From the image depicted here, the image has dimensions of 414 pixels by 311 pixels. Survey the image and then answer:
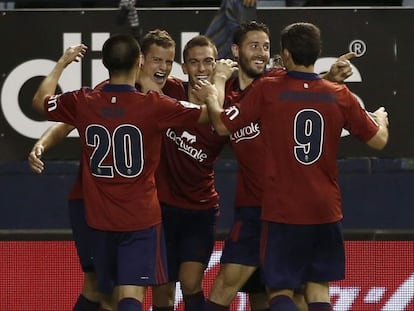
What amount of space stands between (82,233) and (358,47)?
3769 mm

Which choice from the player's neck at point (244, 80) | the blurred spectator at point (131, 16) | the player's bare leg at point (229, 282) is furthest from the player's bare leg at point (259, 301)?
the blurred spectator at point (131, 16)

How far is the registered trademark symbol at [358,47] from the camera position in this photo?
11055 mm

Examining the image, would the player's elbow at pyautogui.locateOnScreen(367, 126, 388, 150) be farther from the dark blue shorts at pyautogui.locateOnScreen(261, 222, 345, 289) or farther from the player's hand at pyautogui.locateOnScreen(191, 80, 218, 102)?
the player's hand at pyautogui.locateOnScreen(191, 80, 218, 102)

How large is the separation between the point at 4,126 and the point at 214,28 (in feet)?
5.79

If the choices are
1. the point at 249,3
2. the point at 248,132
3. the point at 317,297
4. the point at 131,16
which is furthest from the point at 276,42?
the point at 317,297

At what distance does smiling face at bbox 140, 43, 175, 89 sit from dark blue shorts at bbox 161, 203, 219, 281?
0.72 metres

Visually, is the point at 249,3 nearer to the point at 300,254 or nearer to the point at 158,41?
the point at 158,41

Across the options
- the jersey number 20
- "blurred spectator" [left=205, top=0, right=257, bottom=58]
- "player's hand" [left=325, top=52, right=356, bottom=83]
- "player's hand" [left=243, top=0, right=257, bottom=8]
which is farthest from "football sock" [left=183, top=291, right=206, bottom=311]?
"player's hand" [left=243, top=0, right=257, bottom=8]

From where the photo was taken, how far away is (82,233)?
8.02m

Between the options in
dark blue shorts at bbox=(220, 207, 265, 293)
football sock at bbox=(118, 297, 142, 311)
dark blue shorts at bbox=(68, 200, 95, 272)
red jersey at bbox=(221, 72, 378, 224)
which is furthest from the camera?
dark blue shorts at bbox=(68, 200, 95, 272)

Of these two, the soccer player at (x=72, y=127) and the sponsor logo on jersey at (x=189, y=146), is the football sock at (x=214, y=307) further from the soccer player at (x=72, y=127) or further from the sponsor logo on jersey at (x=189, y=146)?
the sponsor logo on jersey at (x=189, y=146)

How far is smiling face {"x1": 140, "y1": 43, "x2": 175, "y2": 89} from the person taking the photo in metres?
8.12

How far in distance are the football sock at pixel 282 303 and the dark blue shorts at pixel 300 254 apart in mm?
66

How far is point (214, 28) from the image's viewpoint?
10938 millimetres
